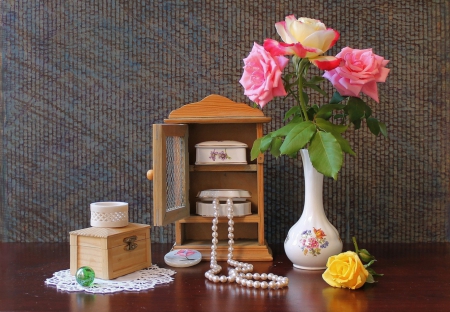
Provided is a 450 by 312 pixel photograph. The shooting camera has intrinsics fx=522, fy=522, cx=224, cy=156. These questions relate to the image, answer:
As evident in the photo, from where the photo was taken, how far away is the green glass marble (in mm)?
926

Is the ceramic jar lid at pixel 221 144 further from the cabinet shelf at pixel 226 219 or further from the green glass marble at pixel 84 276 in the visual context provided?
the green glass marble at pixel 84 276

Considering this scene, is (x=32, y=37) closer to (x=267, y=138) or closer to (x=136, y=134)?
(x=136, y=134)

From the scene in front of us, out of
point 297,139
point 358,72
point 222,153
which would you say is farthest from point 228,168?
point 358,72

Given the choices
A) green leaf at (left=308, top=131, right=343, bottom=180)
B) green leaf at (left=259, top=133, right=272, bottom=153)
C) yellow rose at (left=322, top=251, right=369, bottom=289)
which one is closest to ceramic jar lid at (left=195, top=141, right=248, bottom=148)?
green leaf at (left=259, top=133, right=272, bottom=153)

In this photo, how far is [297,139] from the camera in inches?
37.6

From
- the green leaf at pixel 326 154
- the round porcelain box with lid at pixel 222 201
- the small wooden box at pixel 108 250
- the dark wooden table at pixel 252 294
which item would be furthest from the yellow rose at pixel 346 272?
the small wooden box at pixel 108 250

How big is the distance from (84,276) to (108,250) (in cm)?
7

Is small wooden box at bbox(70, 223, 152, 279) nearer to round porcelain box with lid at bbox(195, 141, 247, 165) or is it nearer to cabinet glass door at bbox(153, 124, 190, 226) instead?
cabinet glass door at bbox(153, 124, 190, 226)

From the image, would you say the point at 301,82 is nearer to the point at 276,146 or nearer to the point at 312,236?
the point at 276,146

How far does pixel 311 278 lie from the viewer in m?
0.99

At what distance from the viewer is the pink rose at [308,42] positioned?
957 mm

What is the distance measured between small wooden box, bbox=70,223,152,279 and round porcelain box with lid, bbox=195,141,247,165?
8.5 inches

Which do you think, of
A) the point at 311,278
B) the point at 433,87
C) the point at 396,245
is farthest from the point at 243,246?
the point at 433,87

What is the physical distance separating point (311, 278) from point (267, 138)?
28cm
